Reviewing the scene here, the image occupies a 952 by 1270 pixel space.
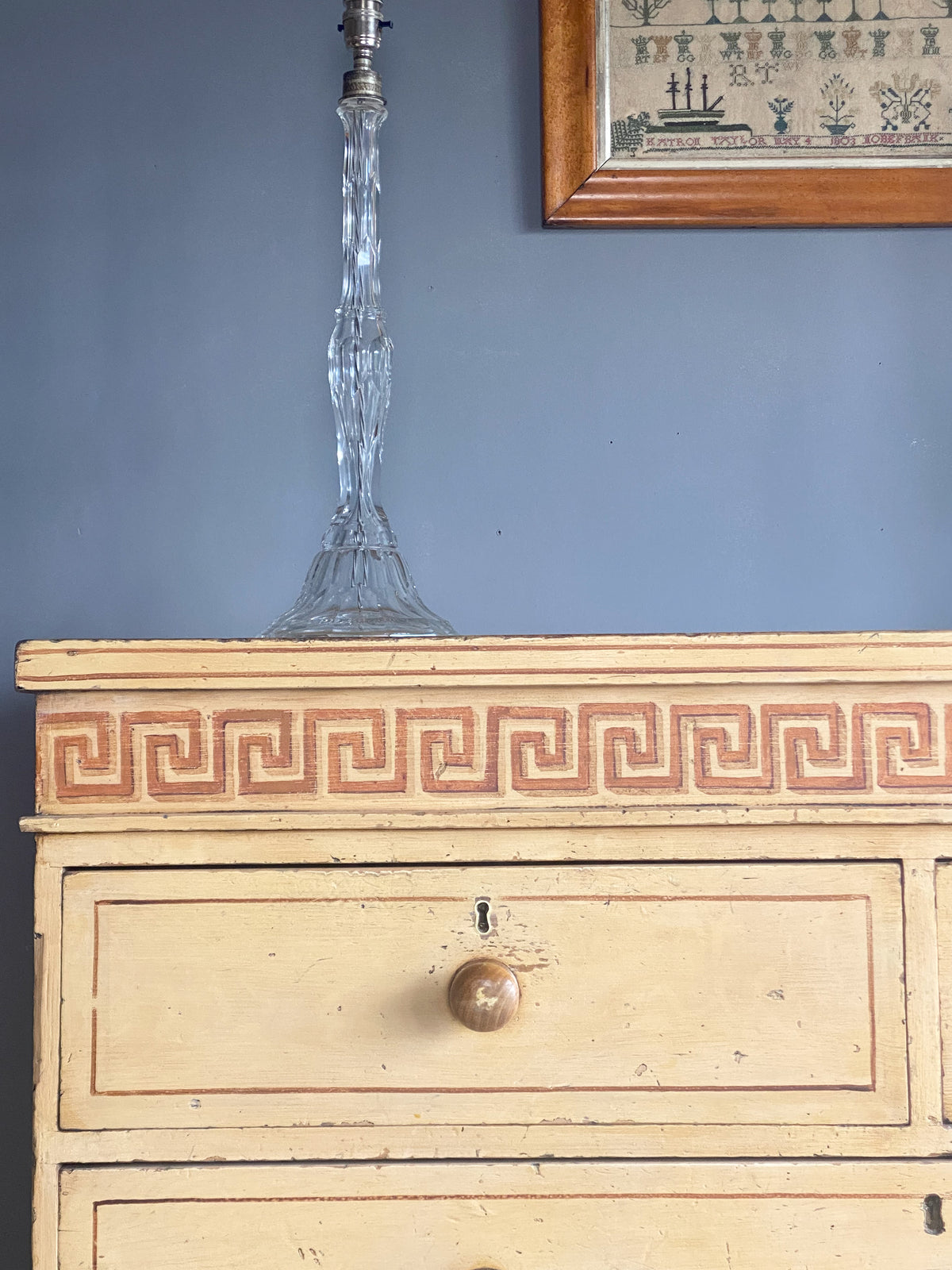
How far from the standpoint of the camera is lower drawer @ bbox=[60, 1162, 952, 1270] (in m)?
0.65

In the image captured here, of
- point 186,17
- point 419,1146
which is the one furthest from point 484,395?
point 419,1146

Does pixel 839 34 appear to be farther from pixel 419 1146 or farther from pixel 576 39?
pixel 419 1146

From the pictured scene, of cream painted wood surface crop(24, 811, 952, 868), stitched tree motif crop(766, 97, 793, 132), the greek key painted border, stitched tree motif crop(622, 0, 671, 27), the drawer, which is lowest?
the drawer

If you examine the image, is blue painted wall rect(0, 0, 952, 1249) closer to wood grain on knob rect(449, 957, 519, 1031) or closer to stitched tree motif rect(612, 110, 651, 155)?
stitched tree motif rect(612, 110, 651, 155)

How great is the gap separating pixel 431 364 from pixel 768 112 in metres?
0.47

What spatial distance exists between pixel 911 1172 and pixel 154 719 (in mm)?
572

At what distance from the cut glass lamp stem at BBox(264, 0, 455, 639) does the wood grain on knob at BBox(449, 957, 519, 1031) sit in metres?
0.32

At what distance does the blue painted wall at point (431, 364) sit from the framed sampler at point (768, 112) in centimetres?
4

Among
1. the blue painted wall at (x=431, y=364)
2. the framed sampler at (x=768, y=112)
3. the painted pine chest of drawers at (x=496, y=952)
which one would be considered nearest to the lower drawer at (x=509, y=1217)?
the painted pine chest of drawers at (x=496, y=952)

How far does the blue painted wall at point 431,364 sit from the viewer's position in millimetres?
1149

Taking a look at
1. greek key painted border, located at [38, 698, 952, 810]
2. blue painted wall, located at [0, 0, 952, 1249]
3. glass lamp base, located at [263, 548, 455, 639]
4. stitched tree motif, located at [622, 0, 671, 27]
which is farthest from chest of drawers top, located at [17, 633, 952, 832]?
stitched tree motif, located at [622, 0, 671, 27]

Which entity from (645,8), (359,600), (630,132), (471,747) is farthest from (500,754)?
(645,8)

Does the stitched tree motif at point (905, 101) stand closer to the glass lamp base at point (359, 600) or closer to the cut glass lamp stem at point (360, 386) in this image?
Answer: the cut glass lamp stem at point (360, 386)

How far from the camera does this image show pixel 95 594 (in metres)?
1.14
